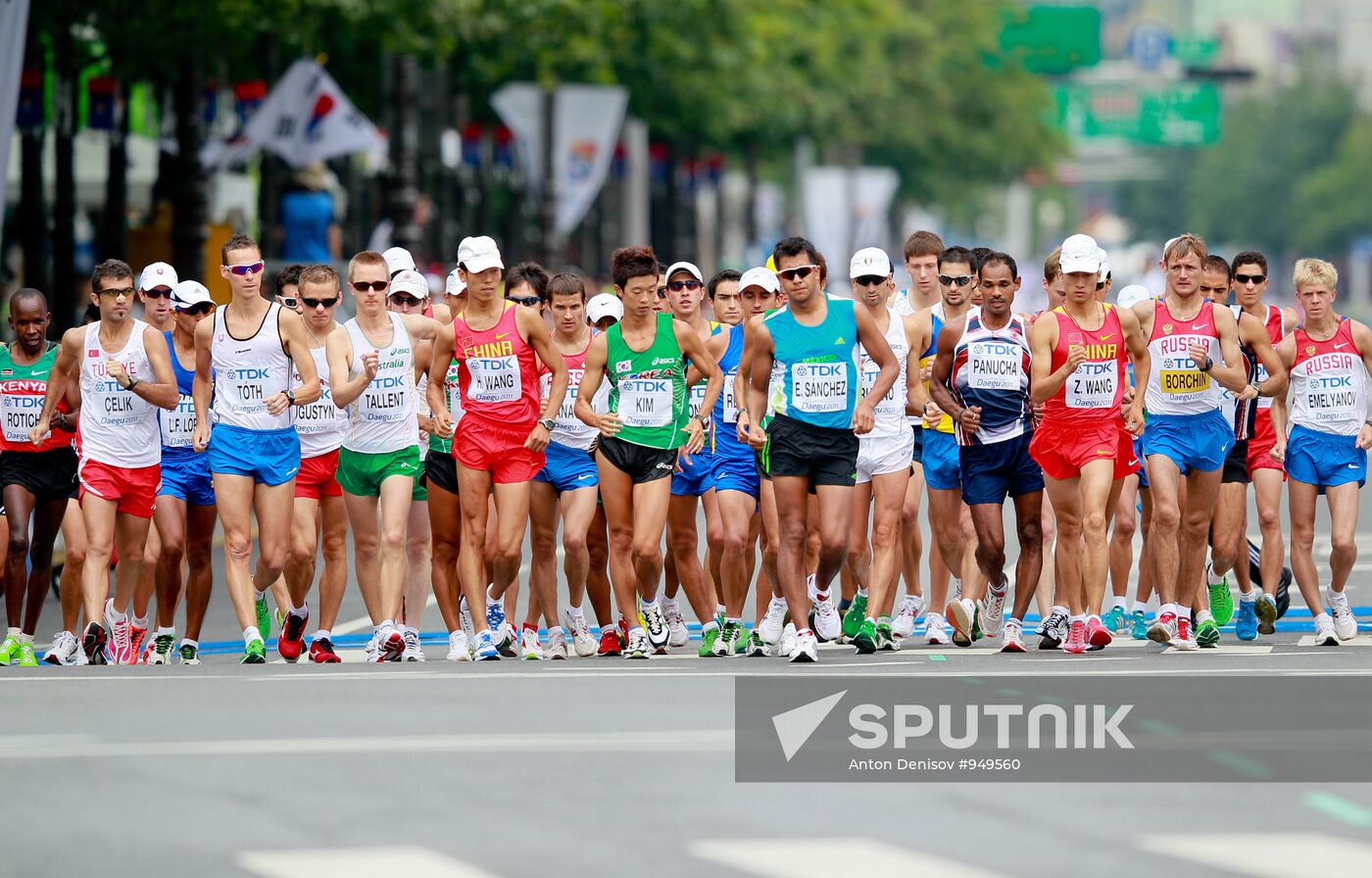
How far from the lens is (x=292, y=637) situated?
44.1ft

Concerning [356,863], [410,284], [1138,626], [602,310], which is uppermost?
[410,284]

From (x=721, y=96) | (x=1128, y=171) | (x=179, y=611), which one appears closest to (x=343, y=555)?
(x=179, y=611)

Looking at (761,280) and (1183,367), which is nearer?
(1183,367)

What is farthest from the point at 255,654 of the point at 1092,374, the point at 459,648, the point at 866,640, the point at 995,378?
the point at 1092,374

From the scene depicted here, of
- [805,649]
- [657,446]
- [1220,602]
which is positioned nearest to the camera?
[805,649]

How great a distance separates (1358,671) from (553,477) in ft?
12.8

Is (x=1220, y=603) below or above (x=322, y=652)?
above

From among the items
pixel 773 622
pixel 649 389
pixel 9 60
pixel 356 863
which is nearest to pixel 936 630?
pixel 773 622

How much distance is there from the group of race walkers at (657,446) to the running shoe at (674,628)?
0.04 meters

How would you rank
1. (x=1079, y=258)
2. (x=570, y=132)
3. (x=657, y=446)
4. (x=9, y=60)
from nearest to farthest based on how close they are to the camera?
(x=1079, y=258) < (x=657, y=446) < (x=9, y=60) < (x=570, y=132)

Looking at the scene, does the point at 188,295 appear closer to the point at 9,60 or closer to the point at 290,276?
the point at 290,276

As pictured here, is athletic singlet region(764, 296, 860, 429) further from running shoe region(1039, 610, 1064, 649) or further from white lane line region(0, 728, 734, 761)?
white lane line region(0, 728, 734, 761)

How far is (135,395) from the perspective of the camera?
536 inches

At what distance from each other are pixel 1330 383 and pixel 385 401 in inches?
188
